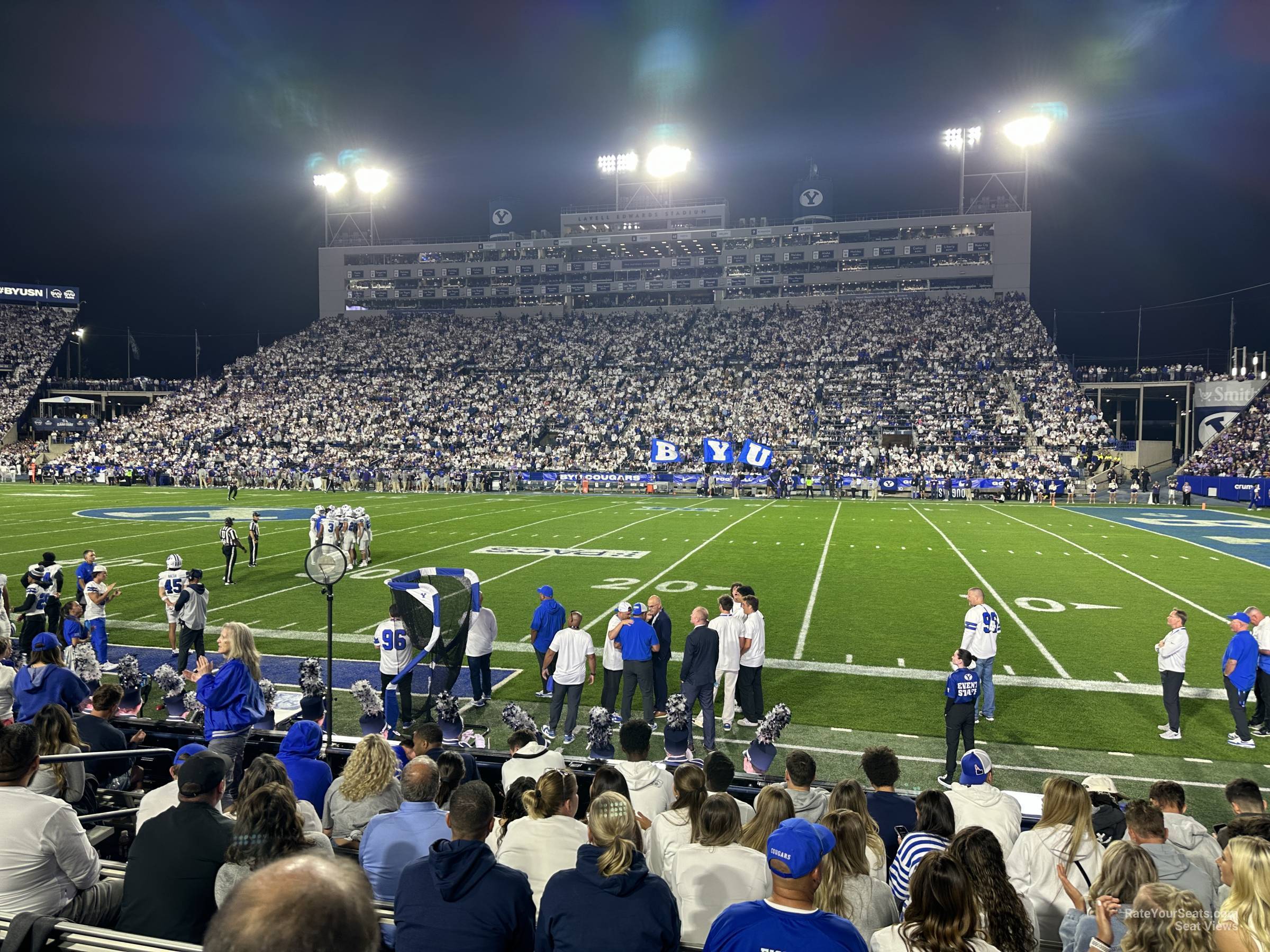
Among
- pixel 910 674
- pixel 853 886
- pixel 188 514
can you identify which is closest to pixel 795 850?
pixel 853 886

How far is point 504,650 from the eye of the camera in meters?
13.7

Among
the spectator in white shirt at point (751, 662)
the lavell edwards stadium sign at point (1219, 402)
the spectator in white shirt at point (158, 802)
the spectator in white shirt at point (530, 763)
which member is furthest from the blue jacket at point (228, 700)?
the lavell edwards stadium sign at point (1219, 402)

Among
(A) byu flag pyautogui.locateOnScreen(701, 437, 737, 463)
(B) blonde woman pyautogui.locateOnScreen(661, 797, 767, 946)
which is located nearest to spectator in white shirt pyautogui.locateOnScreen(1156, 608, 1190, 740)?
(B) blonde woman pyautogui.locateOnScreen(661, 797, 767, 946)

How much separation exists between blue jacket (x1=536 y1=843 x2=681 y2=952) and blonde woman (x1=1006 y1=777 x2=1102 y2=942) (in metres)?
2.51

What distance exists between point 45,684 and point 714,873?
22.5ft

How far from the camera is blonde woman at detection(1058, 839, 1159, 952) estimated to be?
12.3 ft

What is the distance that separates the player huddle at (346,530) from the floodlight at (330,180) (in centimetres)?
7913

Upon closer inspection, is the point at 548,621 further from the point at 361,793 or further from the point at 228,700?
the point at 361,793

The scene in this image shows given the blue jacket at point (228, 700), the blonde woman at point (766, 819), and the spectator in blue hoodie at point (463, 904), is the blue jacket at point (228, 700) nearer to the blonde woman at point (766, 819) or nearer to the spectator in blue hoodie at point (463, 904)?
the spectator in blue hoodie at point (463, 904)

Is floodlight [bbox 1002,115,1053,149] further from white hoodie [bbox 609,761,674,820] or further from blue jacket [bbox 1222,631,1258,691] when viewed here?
white hoodie [bbox 609,761,674,820]

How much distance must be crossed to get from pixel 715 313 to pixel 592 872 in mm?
80269

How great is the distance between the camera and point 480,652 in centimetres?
1081

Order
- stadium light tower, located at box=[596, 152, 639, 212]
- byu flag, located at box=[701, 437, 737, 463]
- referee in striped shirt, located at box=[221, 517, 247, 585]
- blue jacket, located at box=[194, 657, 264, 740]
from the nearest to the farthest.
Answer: blue jacket, located at box=[194, 657, 264, 740]
referee in striped shirt, located at box=[221, 517, 247, 585]
byu flag, located at box=[701, 437, 737, 463]
stadium light tower, located at box=[596, 152, 639, 212]

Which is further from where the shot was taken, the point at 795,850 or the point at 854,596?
the point at 854,596
